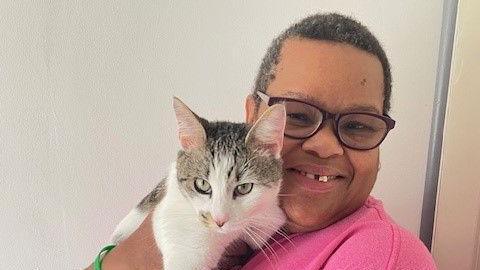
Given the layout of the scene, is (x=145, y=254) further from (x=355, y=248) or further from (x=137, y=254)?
(x=355, y=248)

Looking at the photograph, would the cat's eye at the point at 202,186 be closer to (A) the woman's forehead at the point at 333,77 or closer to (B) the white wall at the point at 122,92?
(A) the woman's forehead at the point at 333,77

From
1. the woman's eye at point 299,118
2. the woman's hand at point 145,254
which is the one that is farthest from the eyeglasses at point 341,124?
the woman's hand at point 145,254

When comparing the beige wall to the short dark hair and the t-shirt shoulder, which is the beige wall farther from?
the t-shirt shoulder

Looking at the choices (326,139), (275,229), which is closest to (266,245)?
(275,229)

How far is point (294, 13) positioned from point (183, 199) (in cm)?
62

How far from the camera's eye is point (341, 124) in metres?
0.86

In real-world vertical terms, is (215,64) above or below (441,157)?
above

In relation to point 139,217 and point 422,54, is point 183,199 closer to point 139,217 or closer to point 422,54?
point 139,217

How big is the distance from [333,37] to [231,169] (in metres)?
0.31

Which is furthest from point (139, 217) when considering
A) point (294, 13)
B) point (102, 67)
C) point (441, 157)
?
point (441, 157)

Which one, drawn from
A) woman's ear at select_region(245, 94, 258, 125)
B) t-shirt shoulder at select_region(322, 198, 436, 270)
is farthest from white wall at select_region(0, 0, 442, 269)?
t-shirt shoulder at select_region(322, 198, 436, 270)

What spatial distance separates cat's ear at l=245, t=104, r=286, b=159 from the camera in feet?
2.63

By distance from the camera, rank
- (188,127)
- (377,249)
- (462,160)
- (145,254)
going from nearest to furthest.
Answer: (377,249) → (188,127) → (145,254) → (462,160)

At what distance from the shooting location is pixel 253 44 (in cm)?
127
